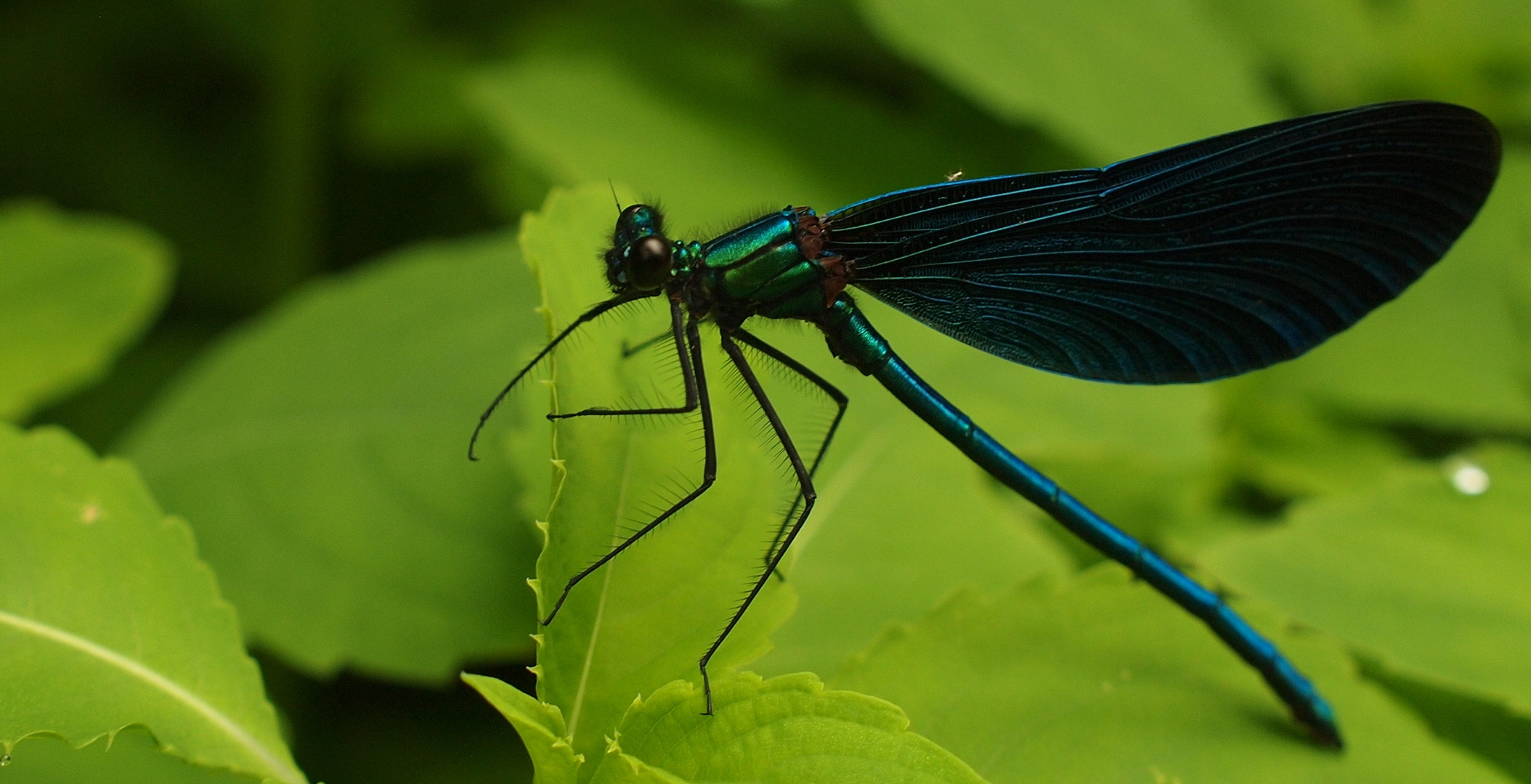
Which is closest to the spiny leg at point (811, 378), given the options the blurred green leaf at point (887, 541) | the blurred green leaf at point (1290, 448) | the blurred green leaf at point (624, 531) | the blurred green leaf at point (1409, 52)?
the blurred green leaf at point (887, 541)

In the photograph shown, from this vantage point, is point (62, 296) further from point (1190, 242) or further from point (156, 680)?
point (1190, 242)

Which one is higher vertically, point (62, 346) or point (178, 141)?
point (178, 141)

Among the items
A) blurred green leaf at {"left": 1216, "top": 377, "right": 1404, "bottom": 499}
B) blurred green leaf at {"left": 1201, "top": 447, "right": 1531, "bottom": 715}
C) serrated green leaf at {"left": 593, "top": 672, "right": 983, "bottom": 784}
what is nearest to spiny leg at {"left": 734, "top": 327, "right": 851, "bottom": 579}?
blurred green leaf at {"left": 1201, "top": 447, "right": 1531, "bottom": 715}

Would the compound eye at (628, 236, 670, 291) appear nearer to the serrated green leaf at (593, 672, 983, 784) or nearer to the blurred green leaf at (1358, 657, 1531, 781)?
the serrated green leaf at (593, 672, 983, 784)

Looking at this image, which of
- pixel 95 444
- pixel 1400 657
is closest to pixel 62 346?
pixel 95 444

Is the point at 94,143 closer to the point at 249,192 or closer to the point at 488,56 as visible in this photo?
the point at 249,192

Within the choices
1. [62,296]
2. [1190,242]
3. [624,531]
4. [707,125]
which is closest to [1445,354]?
[1190,242]
